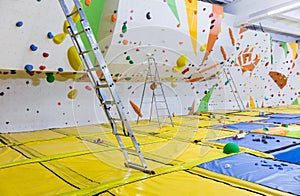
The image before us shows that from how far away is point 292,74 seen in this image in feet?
27.3

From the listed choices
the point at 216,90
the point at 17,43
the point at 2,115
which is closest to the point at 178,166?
the point at 17,43

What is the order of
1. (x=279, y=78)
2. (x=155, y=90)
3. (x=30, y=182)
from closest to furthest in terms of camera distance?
(x=30, y=182) < (x=155, y=90) < (x=279, y=78)

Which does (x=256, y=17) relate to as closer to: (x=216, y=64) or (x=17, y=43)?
(x=216, y=64)

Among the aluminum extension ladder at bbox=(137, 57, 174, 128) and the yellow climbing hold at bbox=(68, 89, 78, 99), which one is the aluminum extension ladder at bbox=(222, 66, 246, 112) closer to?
the aluminum extension ladder at bbox=(137, 57, 174, 128)

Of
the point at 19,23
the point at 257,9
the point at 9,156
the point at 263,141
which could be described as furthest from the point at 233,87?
the point at 9,156

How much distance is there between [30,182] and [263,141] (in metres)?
2.33

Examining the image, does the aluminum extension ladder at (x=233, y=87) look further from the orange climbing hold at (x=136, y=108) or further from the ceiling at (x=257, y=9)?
the orange climbing hold at (x=136, y=108)

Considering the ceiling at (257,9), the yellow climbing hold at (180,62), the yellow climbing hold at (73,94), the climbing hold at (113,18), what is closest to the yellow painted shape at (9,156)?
the yellow climbing hold at (73,94)

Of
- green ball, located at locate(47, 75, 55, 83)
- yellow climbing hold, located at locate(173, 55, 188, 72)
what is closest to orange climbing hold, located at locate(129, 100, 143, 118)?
yellow climbing hold, located at locate(173, 55, 188, 72)

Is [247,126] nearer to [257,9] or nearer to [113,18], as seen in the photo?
[257,9]

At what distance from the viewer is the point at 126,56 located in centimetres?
405

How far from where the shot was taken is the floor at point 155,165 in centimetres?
170

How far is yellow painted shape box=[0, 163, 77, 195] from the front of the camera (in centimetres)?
169

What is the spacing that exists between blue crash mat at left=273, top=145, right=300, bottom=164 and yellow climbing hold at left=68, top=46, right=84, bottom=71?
245 cm
